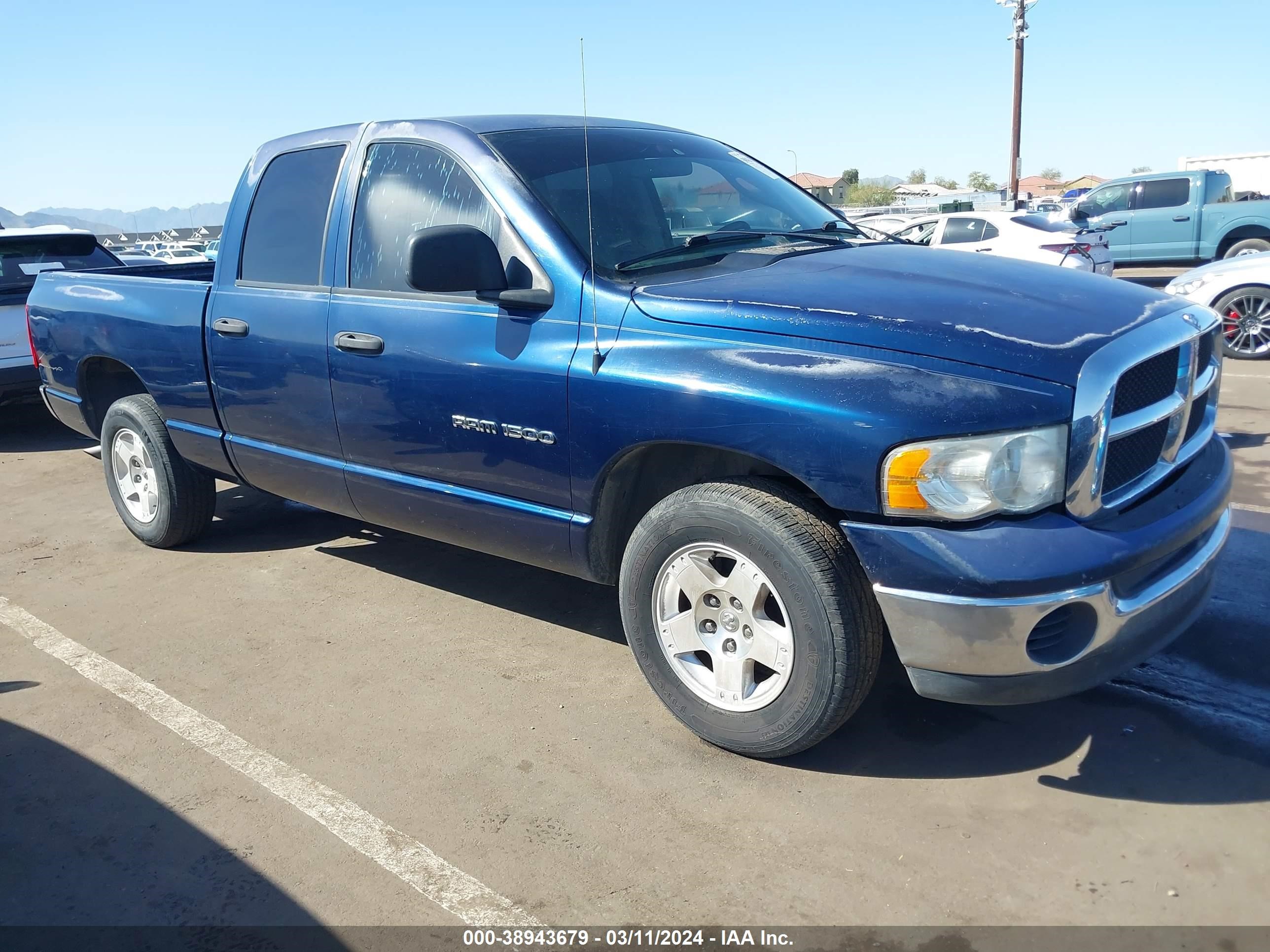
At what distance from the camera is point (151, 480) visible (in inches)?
217

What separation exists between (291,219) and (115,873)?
2700 millimetres

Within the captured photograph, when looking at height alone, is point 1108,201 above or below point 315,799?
above

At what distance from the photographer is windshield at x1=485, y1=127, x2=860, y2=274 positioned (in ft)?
11.9

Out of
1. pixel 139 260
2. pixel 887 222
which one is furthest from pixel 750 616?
pixel 887 222

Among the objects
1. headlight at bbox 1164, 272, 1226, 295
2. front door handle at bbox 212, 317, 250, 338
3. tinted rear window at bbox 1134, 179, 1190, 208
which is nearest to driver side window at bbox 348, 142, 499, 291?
front door handle at bbox 212, 317, 250, 338

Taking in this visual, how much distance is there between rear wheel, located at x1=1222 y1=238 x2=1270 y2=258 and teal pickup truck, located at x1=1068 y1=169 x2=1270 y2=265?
11mm

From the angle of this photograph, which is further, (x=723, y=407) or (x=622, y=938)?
(x=723, y=407)

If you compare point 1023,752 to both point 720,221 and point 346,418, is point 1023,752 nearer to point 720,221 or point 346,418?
point 720,221

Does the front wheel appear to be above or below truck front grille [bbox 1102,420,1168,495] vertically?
below

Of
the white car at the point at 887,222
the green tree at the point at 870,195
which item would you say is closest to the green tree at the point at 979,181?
the green tree at the point at 870,195

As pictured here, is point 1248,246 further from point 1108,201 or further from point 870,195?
point 870,195

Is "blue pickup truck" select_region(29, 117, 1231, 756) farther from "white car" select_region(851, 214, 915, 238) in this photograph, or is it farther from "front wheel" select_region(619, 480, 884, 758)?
"white car" select_region(851, 214, 915, 238)

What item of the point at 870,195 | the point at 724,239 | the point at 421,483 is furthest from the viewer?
the point at 870,195

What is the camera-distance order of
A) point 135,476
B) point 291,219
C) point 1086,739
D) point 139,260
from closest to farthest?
point 1086,739 → point 291,219 → point 135,476 → point 139,260
